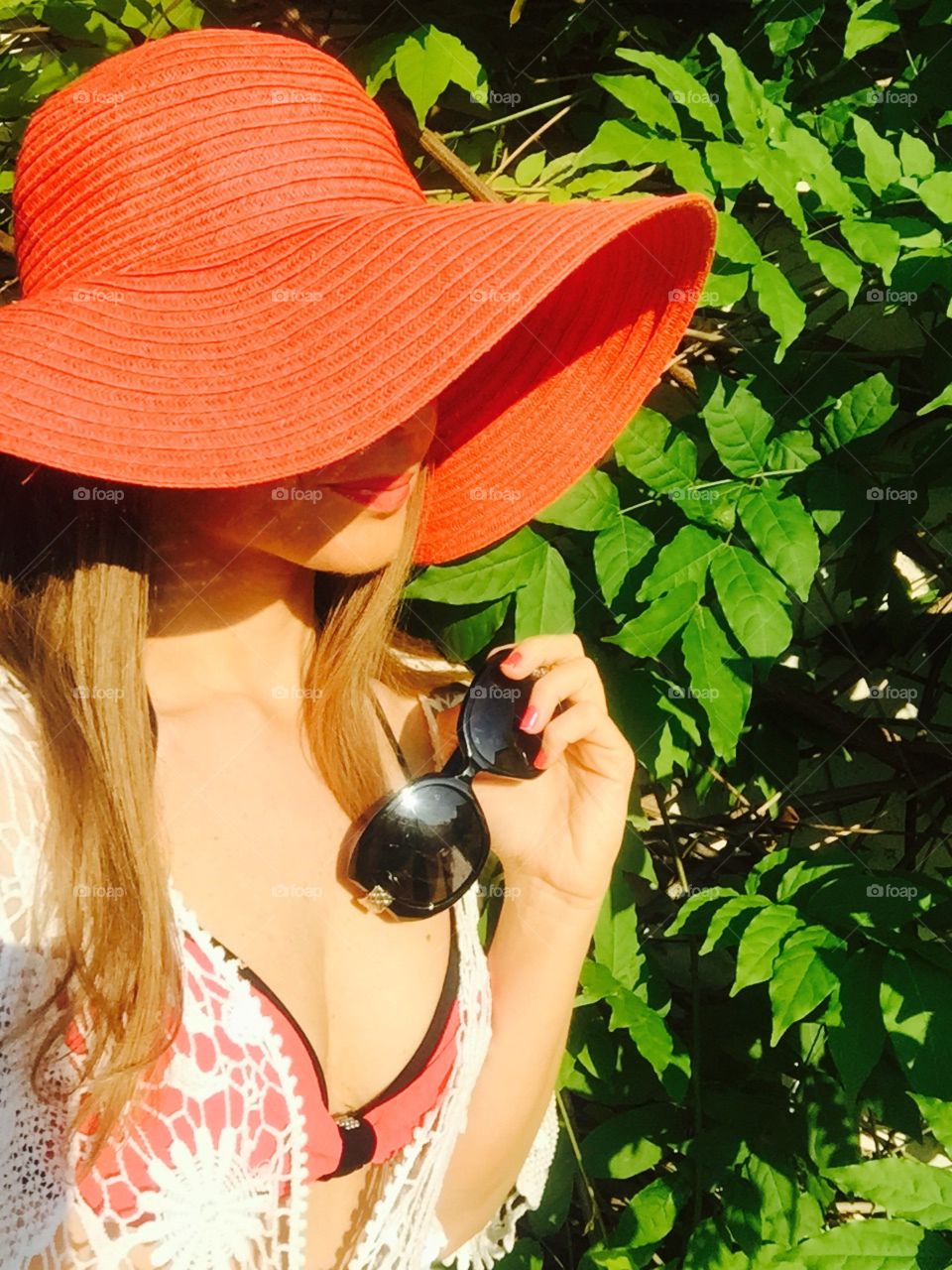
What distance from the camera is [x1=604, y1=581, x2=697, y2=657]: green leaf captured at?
4.69 feet

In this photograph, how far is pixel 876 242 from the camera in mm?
1276

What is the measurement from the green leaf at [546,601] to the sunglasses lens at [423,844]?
29 cm

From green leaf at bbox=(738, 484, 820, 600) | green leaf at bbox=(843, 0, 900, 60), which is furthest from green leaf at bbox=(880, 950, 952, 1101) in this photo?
green leaf at bbox=(843, 0, 900, 60)

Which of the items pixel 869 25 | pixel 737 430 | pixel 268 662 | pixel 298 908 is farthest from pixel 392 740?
pixel 869 25

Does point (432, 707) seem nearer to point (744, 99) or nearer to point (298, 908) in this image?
point (298, 908)

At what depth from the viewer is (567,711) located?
4.45 ft

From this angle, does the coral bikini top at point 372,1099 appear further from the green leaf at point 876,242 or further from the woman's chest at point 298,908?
the green leaf at point 876,242

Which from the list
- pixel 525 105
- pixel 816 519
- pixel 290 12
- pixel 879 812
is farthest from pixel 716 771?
pixel 290 12

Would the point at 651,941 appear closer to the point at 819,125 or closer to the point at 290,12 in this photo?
the point at 819,125

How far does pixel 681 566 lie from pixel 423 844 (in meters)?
0.49

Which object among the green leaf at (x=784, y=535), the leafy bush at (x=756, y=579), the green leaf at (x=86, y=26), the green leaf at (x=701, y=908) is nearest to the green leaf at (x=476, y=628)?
the leafy bush at (x=756, y=579)

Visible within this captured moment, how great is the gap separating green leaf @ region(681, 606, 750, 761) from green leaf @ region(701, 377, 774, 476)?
0.67ft

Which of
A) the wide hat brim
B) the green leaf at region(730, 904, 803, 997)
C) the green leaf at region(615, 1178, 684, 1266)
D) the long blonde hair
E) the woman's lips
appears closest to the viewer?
the wide hat brim

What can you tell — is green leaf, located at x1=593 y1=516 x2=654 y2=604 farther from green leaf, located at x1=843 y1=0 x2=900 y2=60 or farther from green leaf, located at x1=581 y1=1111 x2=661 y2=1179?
green leaf, located at x1=581 y1=1111 x2=661 y2=1179
